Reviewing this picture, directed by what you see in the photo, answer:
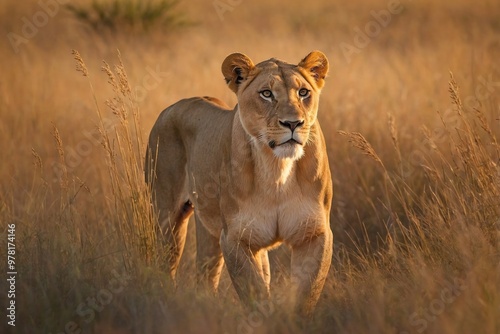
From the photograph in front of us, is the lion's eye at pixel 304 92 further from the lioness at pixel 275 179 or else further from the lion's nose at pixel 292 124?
the lion's nose at pixel 292 124

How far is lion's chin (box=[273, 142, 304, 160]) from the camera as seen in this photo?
4836 mm

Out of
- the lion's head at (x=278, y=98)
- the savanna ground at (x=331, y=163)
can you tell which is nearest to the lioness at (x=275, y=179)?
the lion's head at (x=278, y=98)

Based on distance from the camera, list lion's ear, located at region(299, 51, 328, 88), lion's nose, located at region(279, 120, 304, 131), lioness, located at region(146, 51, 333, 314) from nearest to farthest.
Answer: lion's nose, located at region(279, 120, 304, 131) < lioness, located at region(146, 51, 333, 314) < lion's ear, located at region(299, 51, 328, 88)

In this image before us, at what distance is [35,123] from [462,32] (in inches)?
348

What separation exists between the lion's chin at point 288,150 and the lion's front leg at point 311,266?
597mm

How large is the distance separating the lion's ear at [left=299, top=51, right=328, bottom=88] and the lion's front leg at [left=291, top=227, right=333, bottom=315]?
0.97 meters

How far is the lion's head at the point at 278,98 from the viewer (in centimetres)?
484

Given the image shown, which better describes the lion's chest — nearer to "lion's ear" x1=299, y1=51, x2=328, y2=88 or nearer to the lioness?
the lioness

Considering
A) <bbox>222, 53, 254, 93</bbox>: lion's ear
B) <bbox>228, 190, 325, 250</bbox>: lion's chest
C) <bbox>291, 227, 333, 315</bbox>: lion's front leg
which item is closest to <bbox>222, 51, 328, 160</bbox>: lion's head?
<bbox>222, 53, 254, 93</bbox>: lion's ear

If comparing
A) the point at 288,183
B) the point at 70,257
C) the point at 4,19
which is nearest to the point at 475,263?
the point at 288,183

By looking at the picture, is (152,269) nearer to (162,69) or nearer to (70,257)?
(70,257)

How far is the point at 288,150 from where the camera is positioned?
4840mm

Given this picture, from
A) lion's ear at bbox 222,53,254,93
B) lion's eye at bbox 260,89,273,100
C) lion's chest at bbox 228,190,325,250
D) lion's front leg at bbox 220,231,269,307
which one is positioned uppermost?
lion's ear at bbox 222,53,254,93

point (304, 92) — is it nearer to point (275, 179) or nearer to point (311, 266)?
point (275, 179)
